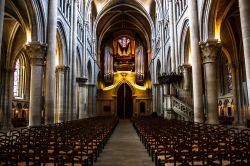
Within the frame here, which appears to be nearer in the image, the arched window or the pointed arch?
the pointed arch

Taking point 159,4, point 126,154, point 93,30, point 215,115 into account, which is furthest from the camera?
point 93,30

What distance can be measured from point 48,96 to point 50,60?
2569 mm

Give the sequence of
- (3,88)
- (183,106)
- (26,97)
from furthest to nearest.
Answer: (26,97) → (3,88) → (183,106)

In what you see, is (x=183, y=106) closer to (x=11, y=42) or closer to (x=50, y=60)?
(x=50, y=60)

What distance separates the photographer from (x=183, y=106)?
67.9 ft

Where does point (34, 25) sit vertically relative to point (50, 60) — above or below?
above

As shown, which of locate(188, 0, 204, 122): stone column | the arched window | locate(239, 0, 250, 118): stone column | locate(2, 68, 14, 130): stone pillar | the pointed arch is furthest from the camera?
the arched window

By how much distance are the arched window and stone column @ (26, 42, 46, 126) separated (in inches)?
626

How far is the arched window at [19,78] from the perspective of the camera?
1212 inches

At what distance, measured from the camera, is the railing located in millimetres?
19717

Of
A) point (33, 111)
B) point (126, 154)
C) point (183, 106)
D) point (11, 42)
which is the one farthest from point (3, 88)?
point (126, 154)

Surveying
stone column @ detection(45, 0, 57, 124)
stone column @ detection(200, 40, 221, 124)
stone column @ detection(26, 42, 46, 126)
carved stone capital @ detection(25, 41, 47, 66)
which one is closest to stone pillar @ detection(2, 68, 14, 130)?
stone column @ detection(45, 0, 57, 124)

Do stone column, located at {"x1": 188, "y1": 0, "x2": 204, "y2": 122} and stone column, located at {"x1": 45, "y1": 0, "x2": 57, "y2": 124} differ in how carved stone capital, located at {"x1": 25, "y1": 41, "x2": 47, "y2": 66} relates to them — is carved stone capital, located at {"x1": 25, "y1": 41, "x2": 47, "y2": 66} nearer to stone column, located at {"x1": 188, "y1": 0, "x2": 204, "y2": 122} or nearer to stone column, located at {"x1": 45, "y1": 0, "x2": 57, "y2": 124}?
stone column, located at {"x1": 45, "y1": 0, "x2": 57, "y2": 124}

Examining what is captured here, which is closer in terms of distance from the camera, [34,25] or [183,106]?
[34,25]
